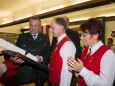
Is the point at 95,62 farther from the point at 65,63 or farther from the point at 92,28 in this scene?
the point at 65,63

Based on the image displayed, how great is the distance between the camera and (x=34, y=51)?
290 cm

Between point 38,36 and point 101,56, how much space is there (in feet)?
4.49

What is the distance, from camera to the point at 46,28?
10031mm

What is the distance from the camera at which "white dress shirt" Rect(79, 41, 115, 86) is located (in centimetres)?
172

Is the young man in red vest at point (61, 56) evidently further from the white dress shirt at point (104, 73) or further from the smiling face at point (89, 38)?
the white dress shirt at point (104, 73)

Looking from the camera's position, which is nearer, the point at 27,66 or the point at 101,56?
the point at 101,56

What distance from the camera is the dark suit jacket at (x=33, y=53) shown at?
2.88 m

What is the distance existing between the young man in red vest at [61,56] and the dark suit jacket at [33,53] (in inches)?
18.3

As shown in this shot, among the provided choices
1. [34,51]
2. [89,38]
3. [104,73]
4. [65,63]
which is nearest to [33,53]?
[34,51]

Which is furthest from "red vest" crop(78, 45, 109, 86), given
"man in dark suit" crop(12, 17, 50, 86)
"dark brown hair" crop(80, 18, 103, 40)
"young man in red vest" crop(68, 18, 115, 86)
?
"man in dark suit" crop(12, 17, 50, 86)

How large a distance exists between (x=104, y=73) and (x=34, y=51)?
1375 millimetres

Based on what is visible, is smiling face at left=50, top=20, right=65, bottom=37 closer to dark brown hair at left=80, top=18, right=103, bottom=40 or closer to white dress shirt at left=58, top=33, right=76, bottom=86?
white dress shirt at left=58, top=33, right=76, bottom=86

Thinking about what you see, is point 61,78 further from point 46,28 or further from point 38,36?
point 46,28

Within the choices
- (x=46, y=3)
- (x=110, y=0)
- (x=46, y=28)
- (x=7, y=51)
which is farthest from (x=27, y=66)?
(x=46, y=28)
